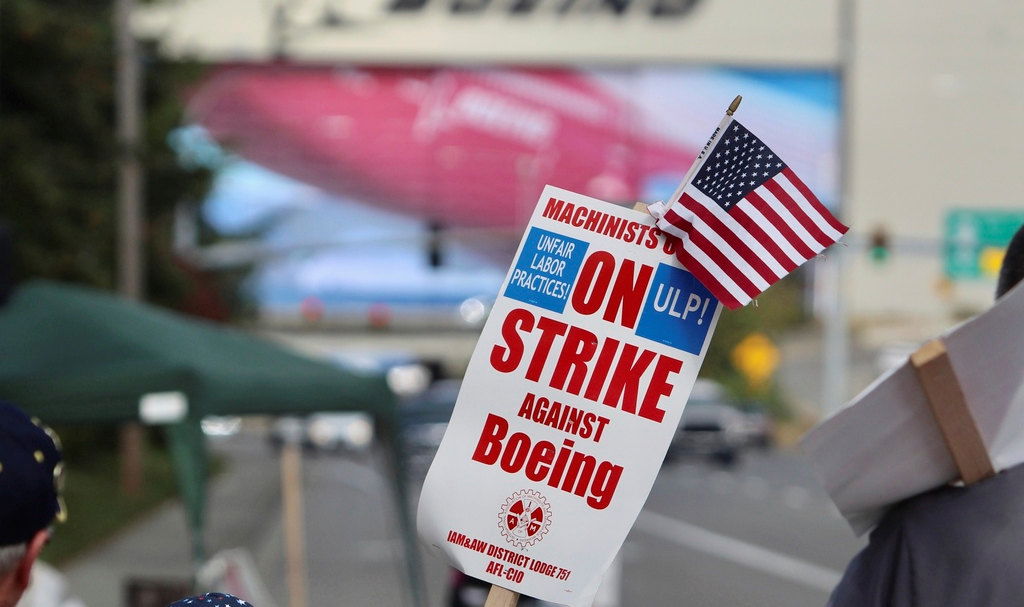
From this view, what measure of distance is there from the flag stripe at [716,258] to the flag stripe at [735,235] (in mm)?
22

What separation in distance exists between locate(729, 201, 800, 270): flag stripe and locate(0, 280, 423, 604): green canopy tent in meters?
6.25

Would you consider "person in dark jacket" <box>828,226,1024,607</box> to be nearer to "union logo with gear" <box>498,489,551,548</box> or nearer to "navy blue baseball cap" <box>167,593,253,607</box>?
"union logo with gear" <box>498,489,551,548</box>

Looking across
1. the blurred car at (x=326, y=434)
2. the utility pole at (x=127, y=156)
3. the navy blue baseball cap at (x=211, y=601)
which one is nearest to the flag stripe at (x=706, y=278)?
the navy blue baseball cap at (x=211, y=601)

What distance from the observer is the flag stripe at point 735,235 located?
264 centimetres

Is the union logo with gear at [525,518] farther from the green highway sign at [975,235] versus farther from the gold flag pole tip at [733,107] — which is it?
the green highway sign at [975,235]

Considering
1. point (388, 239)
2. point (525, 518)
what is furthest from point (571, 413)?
point (388, 239)

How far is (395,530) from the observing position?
23.9 m

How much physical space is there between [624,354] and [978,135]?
5162 centimetres

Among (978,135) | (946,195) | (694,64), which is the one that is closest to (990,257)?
(978,135)

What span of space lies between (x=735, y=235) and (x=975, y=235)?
103 feet

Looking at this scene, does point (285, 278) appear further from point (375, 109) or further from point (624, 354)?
point (624, 354)

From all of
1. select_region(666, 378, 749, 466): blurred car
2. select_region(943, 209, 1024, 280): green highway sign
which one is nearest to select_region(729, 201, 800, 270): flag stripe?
select_region(943, 209, 1024, 280): green highway sign

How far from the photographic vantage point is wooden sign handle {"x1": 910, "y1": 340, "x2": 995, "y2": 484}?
251 cm

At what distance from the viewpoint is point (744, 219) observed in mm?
2701
